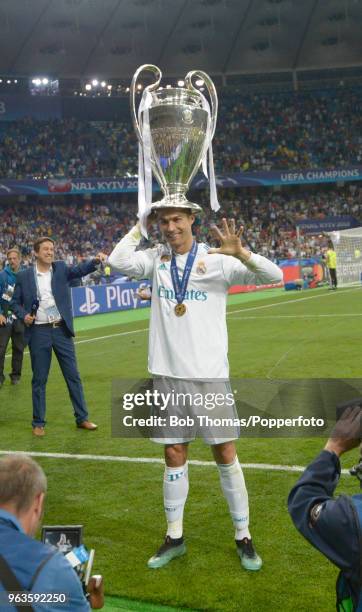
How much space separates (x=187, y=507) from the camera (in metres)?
5.77

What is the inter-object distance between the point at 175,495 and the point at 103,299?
65.5 feet

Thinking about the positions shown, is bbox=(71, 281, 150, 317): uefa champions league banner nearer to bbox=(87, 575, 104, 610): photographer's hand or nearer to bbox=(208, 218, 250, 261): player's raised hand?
bbox=(208, 218, 250, 261): player's raised hand

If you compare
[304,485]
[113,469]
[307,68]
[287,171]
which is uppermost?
[307,68]

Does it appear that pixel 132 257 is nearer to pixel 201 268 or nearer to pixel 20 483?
pixel 201 268

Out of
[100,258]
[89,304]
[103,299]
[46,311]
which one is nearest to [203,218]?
[103,299]

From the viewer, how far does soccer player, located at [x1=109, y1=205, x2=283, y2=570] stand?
4.66 m

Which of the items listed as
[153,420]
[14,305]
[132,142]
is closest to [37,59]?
[132,142]

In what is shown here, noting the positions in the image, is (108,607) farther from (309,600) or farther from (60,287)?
(60,287)

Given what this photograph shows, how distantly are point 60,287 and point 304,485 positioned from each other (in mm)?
5813

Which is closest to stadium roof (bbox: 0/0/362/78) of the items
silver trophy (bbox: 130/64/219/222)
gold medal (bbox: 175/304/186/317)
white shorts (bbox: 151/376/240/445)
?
silver trophy (bbox: 130/64/219/222)

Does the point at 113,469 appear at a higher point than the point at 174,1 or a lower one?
lower

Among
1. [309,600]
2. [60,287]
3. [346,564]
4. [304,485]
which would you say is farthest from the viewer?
[60,287]

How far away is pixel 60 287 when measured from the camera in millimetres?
8086

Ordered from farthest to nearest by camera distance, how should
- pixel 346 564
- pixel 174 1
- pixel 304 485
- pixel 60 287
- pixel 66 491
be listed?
pixel 174 1 → pixel 60 287 → pixel 66 491 → pixel 304 485 → pixel 346 564
